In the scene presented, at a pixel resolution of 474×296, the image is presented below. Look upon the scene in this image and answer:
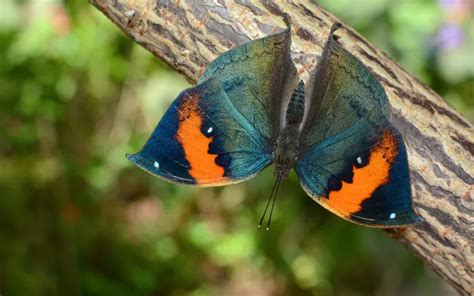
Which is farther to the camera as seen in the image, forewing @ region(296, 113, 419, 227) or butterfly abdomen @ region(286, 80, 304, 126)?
butterfly abdomen @ region(286, 80, 304, 126)

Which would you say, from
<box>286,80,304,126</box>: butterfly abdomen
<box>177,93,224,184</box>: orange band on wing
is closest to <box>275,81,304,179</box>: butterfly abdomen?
<box>286,80,304,126</box>: butterfly abdomen

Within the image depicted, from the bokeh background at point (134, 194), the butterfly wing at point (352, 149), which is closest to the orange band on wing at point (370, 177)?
the butterfly wing at point (352, 149)

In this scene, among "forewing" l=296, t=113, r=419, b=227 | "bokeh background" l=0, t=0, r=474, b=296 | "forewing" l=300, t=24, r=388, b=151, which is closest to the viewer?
"forewing" l=296, t=113, r=419, b=227

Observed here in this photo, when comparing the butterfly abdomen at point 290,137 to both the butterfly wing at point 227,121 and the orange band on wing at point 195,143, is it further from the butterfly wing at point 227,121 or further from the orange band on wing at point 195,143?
the orange band on wing at point 195,143

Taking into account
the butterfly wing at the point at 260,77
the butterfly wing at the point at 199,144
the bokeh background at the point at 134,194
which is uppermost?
the butterfly wing at the point at 260,77

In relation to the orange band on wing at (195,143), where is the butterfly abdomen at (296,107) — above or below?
above

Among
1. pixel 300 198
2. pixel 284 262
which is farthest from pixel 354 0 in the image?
pixel 284 262

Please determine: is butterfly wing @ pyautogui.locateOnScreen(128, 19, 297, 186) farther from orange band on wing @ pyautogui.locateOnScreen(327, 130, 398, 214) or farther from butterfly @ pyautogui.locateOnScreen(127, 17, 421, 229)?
orange band on wing @ pyautogui.locateOnScreen(327, 130, 398, 214)

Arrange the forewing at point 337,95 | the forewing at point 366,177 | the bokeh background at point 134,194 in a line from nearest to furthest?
the forewing at point 366,177, the forewing at point 337,95, the bokeh background at point 134,194

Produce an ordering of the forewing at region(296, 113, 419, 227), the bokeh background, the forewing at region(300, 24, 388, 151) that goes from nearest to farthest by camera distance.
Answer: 1. the forewing at region(296, 113, 419, 227)
2. the forewing at region(300, 24, 388, 151)
3. the bokeh background
